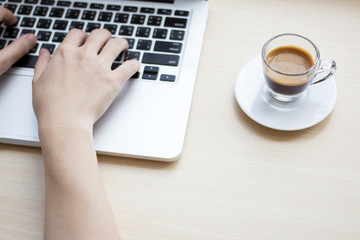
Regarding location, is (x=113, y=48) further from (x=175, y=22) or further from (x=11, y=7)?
(x=11, y=7)

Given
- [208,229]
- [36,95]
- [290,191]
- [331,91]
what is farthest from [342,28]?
[36,95]

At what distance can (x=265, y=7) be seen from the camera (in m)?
0.67

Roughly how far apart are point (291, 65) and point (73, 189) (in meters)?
0.38

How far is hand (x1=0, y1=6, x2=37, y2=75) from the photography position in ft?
1.99

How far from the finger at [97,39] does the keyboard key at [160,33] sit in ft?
0.27

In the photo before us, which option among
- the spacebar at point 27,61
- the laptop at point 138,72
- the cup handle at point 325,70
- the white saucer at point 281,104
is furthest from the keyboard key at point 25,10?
the cup handle at point 325,70

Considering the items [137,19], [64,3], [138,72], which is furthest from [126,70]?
[64,3]

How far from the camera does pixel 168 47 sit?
62 cm

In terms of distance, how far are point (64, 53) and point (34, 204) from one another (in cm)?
25

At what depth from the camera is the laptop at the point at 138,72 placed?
1.78 feet

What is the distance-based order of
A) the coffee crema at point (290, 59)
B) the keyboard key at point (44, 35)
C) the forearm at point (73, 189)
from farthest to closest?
the keyboard key at point (44, 35)
the coffee crema at point (290, 59)
the forearm at point (73, 189)

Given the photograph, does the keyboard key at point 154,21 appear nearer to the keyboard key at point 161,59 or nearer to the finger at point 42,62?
the keyboard key at point 161,59

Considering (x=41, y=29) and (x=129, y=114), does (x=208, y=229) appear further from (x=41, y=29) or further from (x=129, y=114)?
(x=41, y=29)

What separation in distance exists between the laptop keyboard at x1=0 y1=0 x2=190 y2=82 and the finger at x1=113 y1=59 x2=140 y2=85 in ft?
0.06
